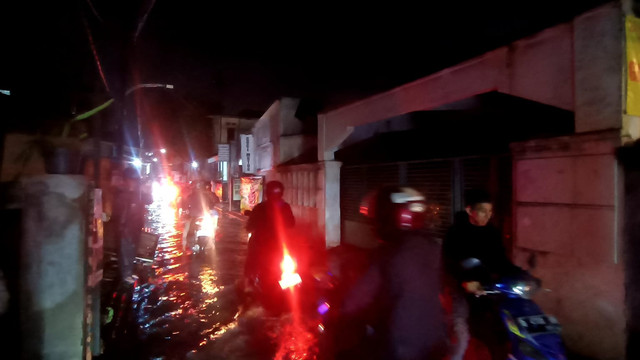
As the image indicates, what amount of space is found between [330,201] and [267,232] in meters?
5.72

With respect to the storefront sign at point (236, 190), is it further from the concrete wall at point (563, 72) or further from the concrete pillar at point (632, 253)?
the concrete pillar at point (632, 253)

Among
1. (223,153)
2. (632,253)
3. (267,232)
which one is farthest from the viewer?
(223,153)

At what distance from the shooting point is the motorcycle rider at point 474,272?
3.58 m

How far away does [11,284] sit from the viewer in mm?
3420

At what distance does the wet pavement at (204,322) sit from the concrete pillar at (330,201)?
3.19 meters

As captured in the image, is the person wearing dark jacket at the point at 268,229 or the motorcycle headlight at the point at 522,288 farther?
the person wearing dark jacket at the point at 268,229

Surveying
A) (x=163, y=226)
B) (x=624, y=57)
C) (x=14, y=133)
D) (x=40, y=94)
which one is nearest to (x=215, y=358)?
(x=14, y=133)

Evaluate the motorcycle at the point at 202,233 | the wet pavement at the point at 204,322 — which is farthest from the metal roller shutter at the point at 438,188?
the motorcycle at the point at 202,233

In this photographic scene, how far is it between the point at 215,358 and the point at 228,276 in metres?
4.15

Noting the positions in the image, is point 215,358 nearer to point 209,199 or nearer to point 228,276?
point 228,276

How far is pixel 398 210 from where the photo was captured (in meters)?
2.41

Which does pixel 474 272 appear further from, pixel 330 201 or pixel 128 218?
pixel 330 201

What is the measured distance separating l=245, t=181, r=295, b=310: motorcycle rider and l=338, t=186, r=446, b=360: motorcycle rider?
348 centimetres

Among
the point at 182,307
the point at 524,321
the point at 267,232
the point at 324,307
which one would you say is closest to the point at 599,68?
the point at 524,321
